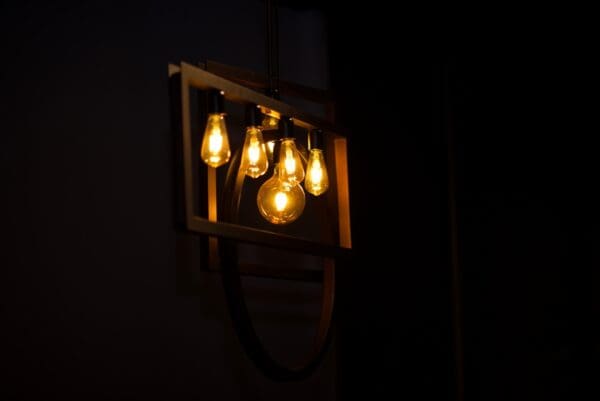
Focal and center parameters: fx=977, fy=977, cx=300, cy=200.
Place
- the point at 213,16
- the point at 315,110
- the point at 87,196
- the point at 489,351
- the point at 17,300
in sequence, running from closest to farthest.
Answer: the point at 17,300, the point at 87,196, the point at 489,351, the point at 213,16, the point at 315,110

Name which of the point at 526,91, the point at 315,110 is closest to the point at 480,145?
the point at 526,91

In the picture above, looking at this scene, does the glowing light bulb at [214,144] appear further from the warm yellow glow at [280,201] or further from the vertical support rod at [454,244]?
the vertical support rod at [454,244]

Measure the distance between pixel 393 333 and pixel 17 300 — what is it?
116cm

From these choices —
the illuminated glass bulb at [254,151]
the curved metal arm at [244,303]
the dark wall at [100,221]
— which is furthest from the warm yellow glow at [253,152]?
the dark wall at [100,221]

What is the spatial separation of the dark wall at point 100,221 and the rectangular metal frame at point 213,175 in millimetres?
240

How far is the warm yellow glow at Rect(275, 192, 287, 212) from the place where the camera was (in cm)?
237

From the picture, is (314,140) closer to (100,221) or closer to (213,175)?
(213,175)

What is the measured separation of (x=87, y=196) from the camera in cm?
253

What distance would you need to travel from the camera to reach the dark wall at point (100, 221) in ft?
7.84

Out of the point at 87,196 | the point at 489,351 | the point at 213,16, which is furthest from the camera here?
the point at 213,16

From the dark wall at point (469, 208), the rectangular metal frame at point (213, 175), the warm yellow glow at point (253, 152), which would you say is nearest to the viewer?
the rectangular metal frame at point (213, 175)

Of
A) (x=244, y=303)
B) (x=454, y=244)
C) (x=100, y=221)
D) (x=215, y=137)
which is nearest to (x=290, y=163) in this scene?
(x=215, y=137)

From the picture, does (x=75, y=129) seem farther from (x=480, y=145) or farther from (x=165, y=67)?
(x=480, y=145)

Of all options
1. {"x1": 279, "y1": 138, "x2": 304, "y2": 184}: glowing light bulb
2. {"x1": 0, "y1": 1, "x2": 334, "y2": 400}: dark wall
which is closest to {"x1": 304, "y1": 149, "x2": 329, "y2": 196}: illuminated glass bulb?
{"x1": 279, "y1": 138, "x2": 304, "y2": 184}: glowing light bulb
